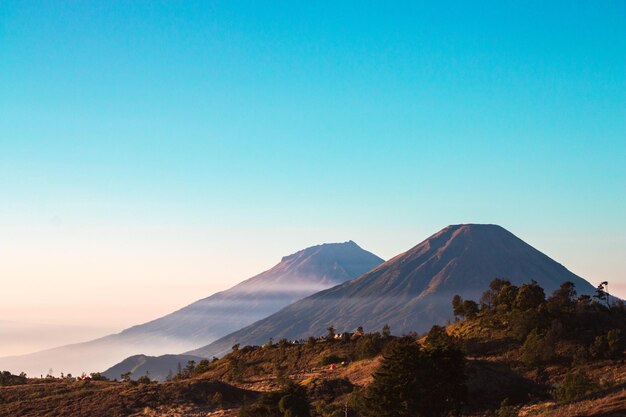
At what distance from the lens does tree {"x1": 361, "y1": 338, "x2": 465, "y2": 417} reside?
48281 mm

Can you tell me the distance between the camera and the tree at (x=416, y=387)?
48.3 metres

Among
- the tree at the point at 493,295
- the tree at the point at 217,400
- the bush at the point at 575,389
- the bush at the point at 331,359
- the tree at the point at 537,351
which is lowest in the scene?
the bush at the point at 575,389

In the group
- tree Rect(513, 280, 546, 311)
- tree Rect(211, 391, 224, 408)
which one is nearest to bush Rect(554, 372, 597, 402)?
tree Rect(211, 391, 224, 408)

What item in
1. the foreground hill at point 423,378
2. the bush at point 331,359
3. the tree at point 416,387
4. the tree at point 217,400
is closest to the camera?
→ the tree at point 416,387

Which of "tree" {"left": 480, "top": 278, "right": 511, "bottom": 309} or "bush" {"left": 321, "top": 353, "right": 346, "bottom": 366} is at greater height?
"tree" {"left": 480, "top": 278, "right": 511, "bottom": 309}

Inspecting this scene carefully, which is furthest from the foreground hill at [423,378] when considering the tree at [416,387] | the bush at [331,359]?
the bush at [331,359]

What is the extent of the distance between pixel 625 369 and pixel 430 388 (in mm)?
28292

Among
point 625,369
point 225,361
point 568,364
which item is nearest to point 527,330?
point 568,364

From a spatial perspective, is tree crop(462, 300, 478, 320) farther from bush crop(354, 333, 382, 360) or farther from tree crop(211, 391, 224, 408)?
tree crop(211, 391, 224, 408)

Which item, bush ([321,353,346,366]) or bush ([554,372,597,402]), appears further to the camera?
bush ([321,353,346,366])

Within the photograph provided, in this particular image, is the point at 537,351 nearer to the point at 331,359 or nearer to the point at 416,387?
the point at 331,359

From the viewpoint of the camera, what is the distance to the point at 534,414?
2012 inches

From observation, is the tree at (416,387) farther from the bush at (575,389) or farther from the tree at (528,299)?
the tree at (528,299)

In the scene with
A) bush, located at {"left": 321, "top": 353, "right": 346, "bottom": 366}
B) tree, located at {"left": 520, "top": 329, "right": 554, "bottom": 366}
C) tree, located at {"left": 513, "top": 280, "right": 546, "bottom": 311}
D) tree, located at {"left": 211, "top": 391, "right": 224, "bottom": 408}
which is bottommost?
tree, located at {"left": 520, "top": 329, "right": 554, "bottom": 366}
